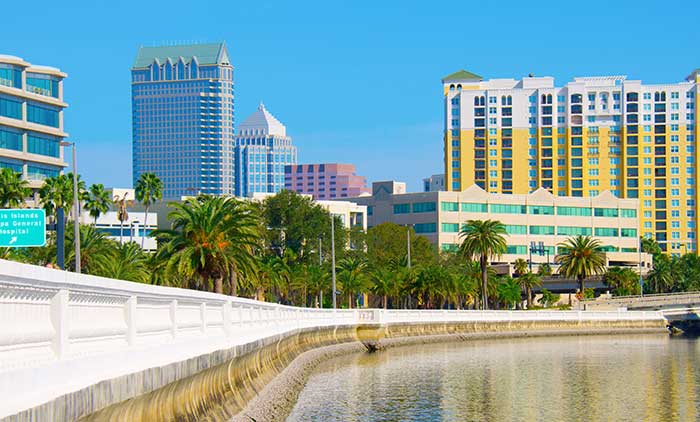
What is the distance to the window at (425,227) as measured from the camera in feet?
585

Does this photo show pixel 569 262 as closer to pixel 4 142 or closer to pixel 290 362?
pixel 4 142

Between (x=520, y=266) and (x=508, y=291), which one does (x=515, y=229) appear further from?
(x=508, y=291)

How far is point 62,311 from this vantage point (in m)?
11.7

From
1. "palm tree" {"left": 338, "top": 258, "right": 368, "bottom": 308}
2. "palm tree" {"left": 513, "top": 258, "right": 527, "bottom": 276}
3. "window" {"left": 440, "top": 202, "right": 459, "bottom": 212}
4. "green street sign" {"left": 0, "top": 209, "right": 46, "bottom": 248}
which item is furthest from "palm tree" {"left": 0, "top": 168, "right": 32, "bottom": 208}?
"window" {"left": 440, "top": 202, "right": 459, "bottom": 212}

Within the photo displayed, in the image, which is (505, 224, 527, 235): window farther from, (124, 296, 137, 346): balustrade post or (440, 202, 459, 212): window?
(124, 296, 137, 346): balustrade post

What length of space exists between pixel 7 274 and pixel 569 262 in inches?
5139

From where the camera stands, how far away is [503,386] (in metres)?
49.1

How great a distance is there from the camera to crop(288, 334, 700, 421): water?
3812 cm

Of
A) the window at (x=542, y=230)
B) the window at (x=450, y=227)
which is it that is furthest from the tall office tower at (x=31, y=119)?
the window at (x=542, y=230)

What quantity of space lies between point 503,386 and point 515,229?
134 m

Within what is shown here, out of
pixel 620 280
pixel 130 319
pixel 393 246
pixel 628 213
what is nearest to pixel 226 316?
pixel 130 319

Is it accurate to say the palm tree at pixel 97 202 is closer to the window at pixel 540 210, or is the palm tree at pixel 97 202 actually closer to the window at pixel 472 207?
the window at pixel 472 207

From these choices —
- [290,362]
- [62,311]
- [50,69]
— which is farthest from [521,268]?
[62,311]

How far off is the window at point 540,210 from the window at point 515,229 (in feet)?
9.94
